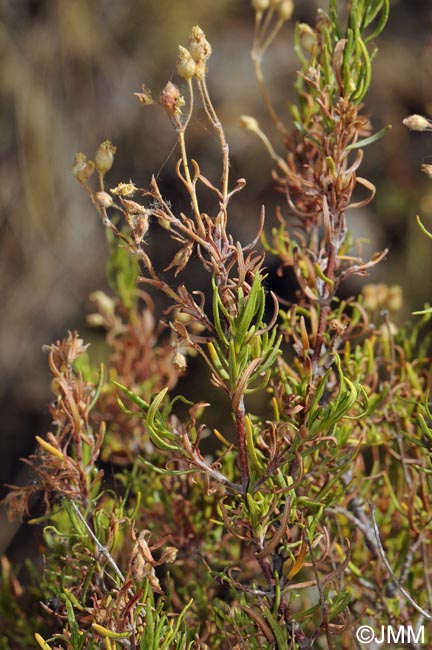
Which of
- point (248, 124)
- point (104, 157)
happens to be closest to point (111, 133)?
point (248, 124)

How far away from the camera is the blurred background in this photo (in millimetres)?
1707

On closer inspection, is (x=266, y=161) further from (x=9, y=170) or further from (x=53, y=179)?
(x=9, y=170)

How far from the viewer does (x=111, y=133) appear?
1.72 m

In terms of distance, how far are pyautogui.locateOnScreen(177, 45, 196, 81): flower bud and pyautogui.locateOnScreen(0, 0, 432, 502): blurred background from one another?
1.36 m

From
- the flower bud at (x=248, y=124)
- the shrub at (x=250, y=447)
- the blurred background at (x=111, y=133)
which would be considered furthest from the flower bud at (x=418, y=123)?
the blurred background at (x=111, y=133)

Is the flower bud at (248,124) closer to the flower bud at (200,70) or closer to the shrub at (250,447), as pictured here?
the shrub at (250,447)

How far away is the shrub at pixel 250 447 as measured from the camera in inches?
12.2

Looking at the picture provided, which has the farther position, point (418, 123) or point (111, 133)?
point (111, 133)

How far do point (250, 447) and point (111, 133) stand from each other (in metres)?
1.53

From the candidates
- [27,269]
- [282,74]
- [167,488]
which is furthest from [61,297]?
[167,488]

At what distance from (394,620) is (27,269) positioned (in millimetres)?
1633

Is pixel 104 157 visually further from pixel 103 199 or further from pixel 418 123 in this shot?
pixel 418 123

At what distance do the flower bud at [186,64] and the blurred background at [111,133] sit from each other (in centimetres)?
136

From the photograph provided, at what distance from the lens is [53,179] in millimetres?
1824
